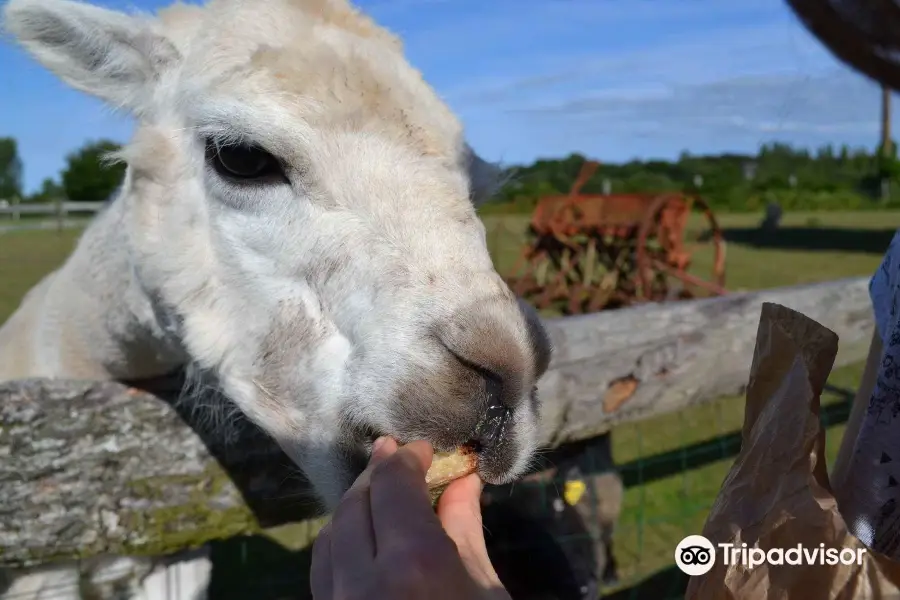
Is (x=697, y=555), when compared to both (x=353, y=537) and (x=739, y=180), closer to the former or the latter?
(x=353, y=537)

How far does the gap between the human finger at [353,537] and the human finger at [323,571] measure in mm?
38

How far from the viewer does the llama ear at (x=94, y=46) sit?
6.14ft

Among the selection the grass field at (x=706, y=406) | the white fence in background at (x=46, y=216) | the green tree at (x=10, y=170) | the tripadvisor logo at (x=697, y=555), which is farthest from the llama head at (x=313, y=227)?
the green tree at (x=10, y=170)

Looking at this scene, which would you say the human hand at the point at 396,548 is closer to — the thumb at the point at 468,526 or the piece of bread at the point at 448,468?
the thumb at the point at 468,526

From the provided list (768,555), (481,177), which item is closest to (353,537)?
(768,555)

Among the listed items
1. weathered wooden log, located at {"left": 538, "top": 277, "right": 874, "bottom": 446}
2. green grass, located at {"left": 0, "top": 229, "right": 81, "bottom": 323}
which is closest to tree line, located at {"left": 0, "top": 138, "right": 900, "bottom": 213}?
green grass, located at {"left": 0, "top": 229, "right": 81, "bottom": 323}

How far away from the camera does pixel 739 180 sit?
136 ft

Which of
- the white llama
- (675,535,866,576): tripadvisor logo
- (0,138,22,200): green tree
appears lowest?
(675,535,866,576): tripadvisor logo

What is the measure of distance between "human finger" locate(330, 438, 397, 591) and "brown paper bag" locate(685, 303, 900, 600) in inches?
21.0

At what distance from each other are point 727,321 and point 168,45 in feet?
7.01

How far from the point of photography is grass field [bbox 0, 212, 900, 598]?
13.9ft

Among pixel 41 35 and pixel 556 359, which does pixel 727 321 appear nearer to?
pixel 556 359

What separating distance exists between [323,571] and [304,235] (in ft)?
2.93

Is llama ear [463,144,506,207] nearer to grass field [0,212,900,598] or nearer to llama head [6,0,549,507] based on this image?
llama head [6,0,549,507]
